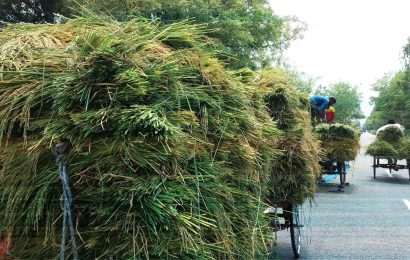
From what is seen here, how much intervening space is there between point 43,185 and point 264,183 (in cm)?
178

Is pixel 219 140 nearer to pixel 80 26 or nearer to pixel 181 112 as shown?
pixel 181 112

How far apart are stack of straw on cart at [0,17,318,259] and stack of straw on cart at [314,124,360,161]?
11.2 meters

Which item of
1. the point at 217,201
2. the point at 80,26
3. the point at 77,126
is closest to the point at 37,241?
the point at 77,126

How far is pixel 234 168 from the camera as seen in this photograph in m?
2.82

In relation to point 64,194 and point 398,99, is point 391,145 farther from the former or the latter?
point 398,99

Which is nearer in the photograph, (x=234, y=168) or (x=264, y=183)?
(x=234, y=168)

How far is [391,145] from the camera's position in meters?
16.6

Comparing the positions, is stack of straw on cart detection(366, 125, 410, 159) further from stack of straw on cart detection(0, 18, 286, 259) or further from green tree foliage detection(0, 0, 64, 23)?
stack of straw on cart detection(0, 18, 286, 259)

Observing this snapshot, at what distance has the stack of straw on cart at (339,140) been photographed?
1325cm

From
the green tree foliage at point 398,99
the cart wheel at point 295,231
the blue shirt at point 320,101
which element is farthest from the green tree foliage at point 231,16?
the green tree foliage at point 398,99

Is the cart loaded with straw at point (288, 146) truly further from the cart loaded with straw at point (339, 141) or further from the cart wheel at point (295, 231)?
the cart loaded with straw at point (339, 141)

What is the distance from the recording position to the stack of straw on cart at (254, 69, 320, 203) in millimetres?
5391

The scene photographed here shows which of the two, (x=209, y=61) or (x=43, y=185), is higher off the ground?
(x=209, y=61)

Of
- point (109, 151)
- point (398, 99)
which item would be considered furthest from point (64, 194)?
point (398, 99)
